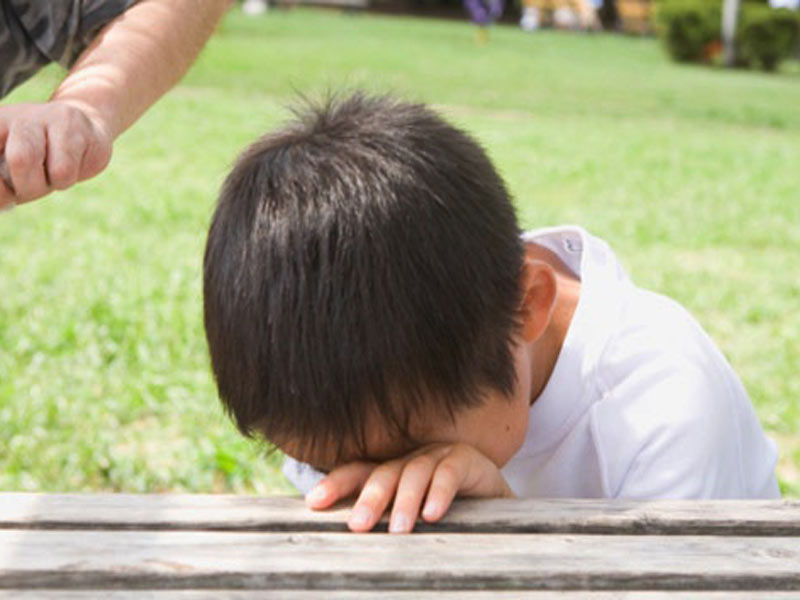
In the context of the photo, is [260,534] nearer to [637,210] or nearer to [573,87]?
[637,210]

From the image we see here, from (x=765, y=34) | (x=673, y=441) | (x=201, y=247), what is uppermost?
(x=673, y=441)

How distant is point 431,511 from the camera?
1.43 meters

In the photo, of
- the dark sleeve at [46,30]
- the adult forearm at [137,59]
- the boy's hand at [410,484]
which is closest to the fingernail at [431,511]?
the boy's hand at [410,484]

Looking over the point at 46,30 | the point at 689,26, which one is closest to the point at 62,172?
the point at 46,30

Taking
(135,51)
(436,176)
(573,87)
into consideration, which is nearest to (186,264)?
(135,51)

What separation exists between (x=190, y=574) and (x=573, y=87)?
16.3 m

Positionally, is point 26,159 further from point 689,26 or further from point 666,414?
point 689,26

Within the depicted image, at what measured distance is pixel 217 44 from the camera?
19.7 m

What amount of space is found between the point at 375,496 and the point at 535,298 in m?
0.45

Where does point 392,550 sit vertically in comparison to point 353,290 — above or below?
below

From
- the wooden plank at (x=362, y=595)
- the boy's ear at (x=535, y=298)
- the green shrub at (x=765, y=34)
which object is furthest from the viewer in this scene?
the green shrub at (x=765, y=34)

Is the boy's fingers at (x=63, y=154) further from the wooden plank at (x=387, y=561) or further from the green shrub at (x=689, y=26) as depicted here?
the green shrub at (x=689, y=26)

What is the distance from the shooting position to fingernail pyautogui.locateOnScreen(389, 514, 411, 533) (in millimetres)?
1399

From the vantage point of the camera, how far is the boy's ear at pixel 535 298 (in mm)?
1745
